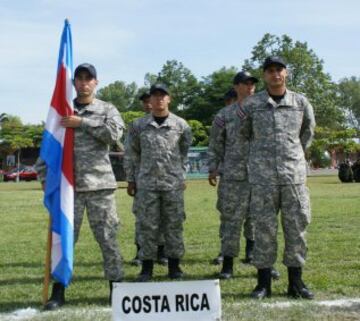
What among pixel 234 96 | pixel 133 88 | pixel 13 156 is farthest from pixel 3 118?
pixel 234 96

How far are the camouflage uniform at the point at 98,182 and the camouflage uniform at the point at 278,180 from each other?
4.15 feet

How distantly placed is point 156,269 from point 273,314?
Answer: 263 centimetres

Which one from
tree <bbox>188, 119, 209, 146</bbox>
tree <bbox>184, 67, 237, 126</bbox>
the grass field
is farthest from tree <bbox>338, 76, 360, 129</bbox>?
the grass field

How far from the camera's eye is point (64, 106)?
17.8ft

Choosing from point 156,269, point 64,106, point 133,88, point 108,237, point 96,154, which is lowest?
point 156,269

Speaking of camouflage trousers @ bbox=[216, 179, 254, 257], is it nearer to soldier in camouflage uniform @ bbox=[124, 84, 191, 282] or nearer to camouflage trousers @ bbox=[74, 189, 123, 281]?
soldier in camouflage uniform @ bbox=[124, 84, 191, 282]

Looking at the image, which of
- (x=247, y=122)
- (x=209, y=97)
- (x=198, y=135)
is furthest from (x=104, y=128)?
(x=209, y=97)

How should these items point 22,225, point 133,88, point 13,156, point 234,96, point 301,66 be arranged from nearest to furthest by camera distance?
point 234,96 < point 22,225 < point 301,66 < point 13,156 < point 133,88

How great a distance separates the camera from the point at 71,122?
5.37 meters

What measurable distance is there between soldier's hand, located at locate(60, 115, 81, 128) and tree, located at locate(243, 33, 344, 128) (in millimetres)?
54203

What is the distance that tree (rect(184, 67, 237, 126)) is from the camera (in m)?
73.3

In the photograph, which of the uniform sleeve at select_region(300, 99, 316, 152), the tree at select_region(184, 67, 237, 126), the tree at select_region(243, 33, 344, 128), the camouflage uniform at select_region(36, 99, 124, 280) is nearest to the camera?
the camouflage uniform at select_region(36, 99, 124, 280)

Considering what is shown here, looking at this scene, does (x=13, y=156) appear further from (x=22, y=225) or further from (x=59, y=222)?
(x=59, y=222)

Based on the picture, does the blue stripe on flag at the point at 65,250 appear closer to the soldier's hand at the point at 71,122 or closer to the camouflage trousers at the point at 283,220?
the soldier's hand at the point at 71,122
